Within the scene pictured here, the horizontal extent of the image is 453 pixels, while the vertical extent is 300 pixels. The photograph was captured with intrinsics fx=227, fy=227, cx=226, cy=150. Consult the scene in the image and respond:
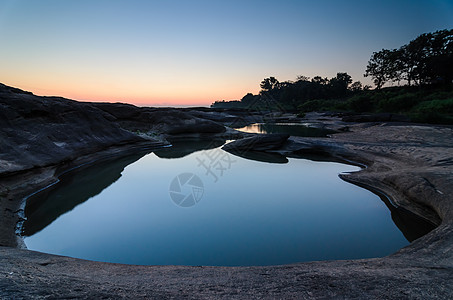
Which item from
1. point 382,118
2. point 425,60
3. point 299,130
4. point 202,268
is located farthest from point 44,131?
point 425,60

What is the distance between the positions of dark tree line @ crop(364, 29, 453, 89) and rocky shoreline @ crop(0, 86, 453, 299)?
33713 millimetres

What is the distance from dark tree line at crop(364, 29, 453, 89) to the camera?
3466 cm

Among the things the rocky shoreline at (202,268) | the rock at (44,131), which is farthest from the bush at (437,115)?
the rock at (44,131)

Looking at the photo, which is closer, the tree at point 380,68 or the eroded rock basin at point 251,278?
the eroded rock basin at point 251,278

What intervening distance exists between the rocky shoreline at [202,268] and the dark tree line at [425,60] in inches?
1327

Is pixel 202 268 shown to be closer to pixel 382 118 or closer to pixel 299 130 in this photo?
pixel 299 130

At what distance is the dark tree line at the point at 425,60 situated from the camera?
3466 cm

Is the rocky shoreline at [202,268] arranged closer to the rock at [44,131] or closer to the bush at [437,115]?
the rock at [44,131]

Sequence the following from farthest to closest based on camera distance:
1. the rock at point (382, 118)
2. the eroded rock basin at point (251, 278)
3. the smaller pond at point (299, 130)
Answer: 1. the rock at point (382, 118)
2. the smaller pond at point (299, 130)
3. the eroded rock basin at point (251, 278)

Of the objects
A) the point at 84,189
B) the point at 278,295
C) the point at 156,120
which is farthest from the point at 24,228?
the point at 156,120

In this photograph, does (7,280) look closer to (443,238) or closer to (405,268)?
(405,268)

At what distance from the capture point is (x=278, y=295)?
5.28 ft

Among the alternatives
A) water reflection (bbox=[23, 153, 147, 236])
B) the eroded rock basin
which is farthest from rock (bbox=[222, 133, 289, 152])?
the eroded rock basin

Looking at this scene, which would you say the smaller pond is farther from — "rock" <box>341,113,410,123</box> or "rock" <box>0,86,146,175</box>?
"rock" <box>0,86,146,175</box>
